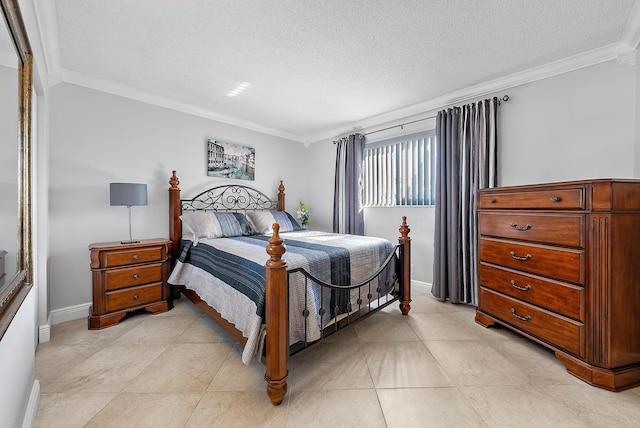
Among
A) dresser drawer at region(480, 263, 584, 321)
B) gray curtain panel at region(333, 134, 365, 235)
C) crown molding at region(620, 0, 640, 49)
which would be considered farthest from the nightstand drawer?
crown molding at region(620, 0, 640, 49)

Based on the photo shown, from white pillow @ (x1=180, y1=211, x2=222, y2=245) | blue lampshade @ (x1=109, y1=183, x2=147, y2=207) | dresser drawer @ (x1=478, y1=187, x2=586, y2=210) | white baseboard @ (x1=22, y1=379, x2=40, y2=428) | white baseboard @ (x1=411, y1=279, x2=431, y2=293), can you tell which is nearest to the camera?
white baseboard @ (x1=22, y1=379, x2=40, y2=428)

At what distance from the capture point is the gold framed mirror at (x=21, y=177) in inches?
44.3

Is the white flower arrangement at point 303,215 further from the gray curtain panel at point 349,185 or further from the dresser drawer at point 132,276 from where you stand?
the dresser drawer at point 132,276

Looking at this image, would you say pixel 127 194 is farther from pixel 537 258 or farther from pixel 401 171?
pixel 537 258

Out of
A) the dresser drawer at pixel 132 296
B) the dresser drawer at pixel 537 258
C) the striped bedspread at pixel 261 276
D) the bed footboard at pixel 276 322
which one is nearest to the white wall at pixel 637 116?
the dresser drawer at pixel 537 258

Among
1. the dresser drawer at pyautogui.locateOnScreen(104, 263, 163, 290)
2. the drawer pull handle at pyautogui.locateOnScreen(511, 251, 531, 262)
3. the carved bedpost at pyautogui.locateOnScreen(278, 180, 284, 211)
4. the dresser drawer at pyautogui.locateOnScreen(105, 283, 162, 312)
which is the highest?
the carved bedpost at pyautogui.locateOnScreen(278, 180, 284, 211)

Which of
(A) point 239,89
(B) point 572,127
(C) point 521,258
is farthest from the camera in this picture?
(A) point 239,89

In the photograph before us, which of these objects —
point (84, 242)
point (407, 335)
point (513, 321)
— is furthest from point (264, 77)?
point (513, 321)

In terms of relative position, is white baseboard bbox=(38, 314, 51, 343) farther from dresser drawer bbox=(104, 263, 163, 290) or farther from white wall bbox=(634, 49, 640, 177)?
white wall bbox=(634, 49, 640, 177)

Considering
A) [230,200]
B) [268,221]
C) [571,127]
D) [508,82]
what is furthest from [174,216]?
[571,127]

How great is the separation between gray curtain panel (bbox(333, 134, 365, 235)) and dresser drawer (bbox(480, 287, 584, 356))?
2.02 meters

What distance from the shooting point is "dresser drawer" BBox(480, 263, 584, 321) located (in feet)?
5.75

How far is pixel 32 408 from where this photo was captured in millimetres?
1356

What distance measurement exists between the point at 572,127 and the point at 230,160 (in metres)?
4.03
